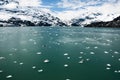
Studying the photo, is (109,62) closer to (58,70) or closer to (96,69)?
(96,69)

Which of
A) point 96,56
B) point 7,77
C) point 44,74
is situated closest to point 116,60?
point 96,56

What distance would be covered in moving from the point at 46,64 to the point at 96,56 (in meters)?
11.2

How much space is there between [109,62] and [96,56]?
571 centimetres

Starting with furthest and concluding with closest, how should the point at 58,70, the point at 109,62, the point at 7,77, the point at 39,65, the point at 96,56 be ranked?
the point at 96,56, the point at 109,62, the point at 39,65, the point at 58,70, the point at 7,77

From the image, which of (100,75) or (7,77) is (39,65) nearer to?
(7,77)

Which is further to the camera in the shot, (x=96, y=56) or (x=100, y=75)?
(x=96, y=56)

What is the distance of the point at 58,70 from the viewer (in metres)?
32.2

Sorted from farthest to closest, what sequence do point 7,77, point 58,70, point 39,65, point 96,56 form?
point 96,56 < point 39,65 < point 58,70 < point 7,77

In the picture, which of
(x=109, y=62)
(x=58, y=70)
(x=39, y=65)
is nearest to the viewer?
(x=58, y=70)

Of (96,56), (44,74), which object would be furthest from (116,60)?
(44,74)

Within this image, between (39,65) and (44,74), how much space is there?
5033 mm

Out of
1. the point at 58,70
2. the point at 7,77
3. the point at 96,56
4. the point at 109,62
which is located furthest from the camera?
the point at 96,56

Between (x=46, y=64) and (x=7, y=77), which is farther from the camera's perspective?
(x=46, y=64)

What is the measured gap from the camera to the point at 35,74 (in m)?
29.8
